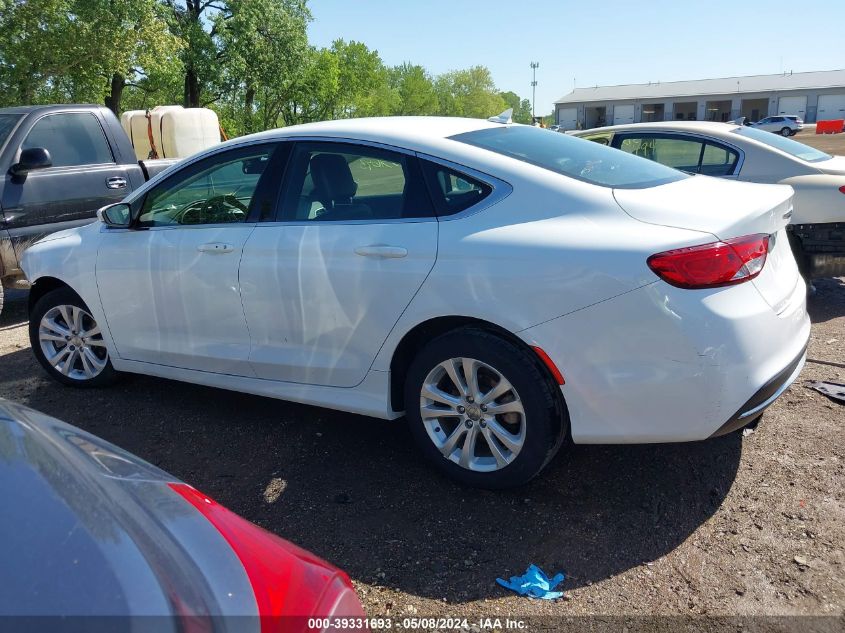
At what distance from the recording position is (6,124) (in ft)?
22.7

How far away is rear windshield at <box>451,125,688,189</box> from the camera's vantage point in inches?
130

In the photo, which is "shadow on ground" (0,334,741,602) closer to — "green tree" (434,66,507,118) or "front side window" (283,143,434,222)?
A: "front side window" (283,143,434,222)

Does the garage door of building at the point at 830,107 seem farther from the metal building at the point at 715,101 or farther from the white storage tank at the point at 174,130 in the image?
the white storage tank at the point at 174,130

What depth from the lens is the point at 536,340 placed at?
295 centimetres

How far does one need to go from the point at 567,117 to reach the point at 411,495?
10407cm

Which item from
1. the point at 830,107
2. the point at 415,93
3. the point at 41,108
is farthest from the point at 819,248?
the point at 830,107

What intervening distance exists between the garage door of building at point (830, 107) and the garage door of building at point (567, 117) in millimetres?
29573

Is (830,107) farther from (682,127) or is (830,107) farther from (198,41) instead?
(682,127)

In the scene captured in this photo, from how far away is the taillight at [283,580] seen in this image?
134 centimetres

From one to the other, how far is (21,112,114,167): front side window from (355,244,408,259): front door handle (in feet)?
16.6

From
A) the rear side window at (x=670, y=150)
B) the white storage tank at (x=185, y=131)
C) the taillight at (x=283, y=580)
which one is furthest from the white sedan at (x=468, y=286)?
the white storage tank at (x=185, y=131)

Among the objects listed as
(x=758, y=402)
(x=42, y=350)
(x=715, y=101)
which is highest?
(x=758, y=402)

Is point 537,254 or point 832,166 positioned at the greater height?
point 537,254

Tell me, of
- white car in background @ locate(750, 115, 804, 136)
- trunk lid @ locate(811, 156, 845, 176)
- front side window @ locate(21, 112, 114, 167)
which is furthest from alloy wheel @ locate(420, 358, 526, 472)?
white car in background @ locate(750, 115, 804, 136)
